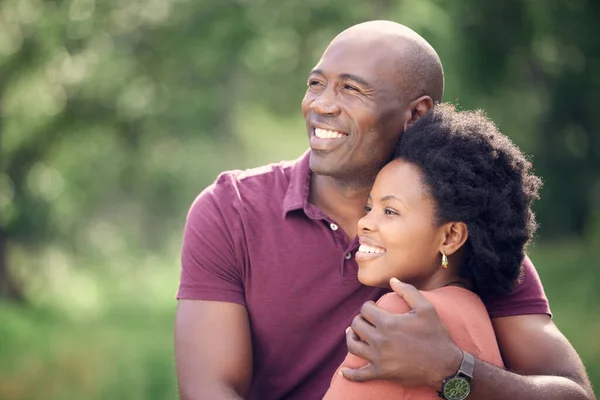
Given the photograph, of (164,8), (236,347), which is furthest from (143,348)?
(236,347)

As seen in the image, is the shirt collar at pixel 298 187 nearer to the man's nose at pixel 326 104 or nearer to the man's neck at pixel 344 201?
the man's neck at pixel 344 201

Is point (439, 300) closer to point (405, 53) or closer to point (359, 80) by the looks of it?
point (359, 80)

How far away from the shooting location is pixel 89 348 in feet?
28.3

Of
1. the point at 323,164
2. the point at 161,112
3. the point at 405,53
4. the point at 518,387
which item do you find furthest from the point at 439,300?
the point at 161,112

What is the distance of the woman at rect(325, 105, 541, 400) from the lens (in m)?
2.86

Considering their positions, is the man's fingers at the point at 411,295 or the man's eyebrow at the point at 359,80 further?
the man's eyebrow at the point at 359,80

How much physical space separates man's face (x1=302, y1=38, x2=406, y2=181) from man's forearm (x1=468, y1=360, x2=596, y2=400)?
927mm

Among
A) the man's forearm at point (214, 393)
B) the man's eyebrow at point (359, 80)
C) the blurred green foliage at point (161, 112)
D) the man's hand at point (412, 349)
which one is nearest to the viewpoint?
the man's hand at point (412, 349)

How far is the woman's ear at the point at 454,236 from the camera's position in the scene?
2.94m

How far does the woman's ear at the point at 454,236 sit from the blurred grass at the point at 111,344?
175 inches

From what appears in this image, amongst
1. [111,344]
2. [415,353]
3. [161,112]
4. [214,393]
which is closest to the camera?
[415,353]

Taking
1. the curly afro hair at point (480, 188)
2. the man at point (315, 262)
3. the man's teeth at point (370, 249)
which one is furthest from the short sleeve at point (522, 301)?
the man's teeth at point (370, 249)

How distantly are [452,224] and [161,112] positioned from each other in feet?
25.5

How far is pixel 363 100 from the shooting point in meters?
3.36
